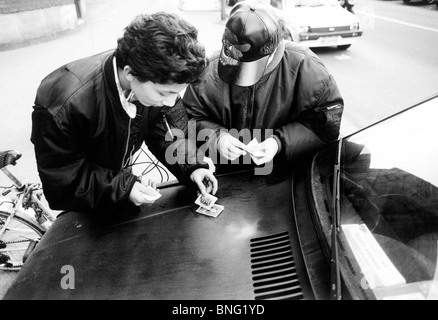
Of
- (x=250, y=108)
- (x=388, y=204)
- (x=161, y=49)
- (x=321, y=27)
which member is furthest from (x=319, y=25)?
(x=161, y=49)

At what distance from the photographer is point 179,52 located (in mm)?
1331

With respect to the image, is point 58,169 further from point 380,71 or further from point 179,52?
point 380,71

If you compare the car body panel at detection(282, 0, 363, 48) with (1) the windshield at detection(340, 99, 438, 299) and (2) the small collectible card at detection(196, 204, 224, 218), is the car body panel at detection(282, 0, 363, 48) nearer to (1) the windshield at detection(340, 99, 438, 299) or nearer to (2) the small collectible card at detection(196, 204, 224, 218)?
(1) the windshield at detection(340, 99, 438, 299)

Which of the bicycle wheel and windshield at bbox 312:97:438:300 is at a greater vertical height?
windshield at bbox 312:97:438:300

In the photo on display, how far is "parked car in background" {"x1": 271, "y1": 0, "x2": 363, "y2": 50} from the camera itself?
277 inches

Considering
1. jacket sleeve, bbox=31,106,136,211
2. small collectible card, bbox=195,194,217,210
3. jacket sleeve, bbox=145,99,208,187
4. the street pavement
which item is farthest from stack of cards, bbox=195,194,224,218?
the street pavement

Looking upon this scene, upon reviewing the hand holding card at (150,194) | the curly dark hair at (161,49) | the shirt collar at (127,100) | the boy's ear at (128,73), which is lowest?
the hand holding card at (150,194)

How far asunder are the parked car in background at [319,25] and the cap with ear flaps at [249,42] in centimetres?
553

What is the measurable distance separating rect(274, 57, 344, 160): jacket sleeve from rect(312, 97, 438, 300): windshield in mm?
124

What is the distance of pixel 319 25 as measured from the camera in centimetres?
704

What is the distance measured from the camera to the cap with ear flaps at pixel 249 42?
1.68 meters

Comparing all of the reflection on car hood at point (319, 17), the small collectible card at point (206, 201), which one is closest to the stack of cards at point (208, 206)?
the small collectible card at point (206, 201)

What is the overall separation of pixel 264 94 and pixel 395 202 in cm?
87

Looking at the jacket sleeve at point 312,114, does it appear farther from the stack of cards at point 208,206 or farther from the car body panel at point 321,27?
the car body panel at point 321,27
